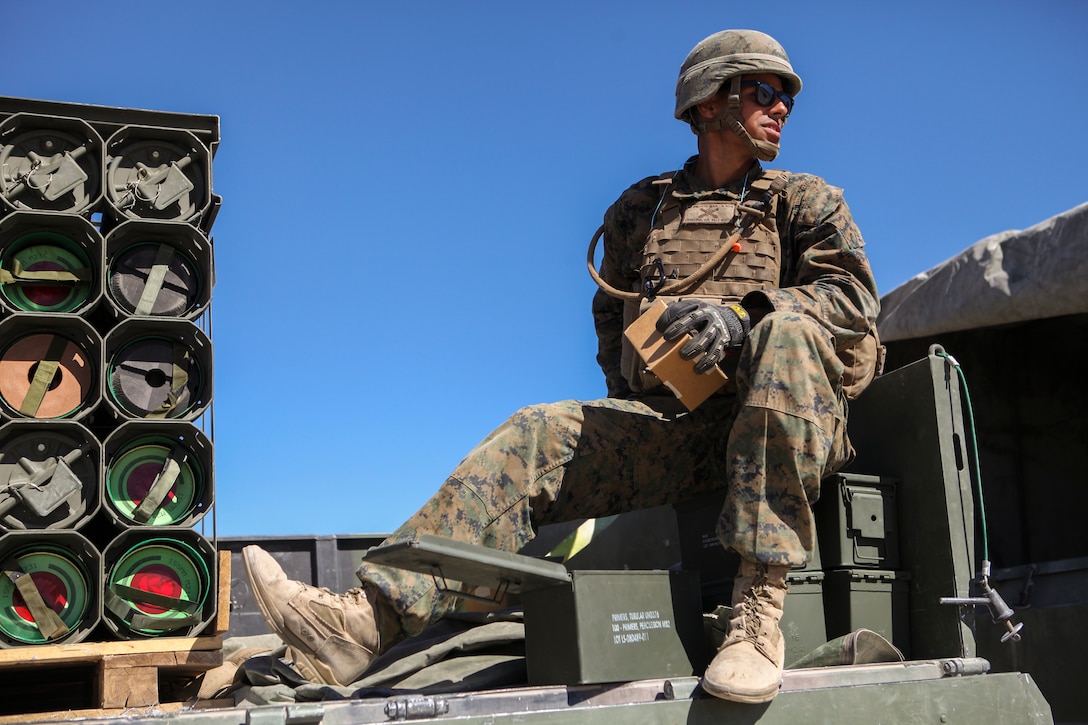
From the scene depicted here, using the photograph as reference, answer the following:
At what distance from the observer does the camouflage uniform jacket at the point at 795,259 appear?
3.38 metres

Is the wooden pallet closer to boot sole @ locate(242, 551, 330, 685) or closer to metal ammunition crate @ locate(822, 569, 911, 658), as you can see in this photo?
boot sole @ locate(242, 551, 330, 685)

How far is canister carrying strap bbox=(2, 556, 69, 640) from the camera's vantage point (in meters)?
3.57

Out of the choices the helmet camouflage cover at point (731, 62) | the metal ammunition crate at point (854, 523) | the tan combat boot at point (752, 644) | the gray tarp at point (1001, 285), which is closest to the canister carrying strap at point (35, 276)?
the helmet camouflage cover at point (731, 62)

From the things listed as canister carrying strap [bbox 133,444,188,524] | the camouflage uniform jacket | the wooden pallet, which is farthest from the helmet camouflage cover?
the wooden pallet

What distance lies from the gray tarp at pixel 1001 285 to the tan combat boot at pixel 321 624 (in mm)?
3909

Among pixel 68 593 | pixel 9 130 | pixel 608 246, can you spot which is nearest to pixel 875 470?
pixel 608 246

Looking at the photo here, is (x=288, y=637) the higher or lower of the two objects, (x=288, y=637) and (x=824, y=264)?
the lower

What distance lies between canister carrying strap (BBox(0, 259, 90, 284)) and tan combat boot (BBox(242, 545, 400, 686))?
1356mm

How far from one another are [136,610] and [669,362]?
1846 millimetres

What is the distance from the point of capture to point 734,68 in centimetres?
367

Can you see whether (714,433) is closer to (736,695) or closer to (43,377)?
(736,695)

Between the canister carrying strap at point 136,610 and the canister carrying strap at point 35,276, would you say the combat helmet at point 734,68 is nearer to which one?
the canister carrying strap at point 35,276

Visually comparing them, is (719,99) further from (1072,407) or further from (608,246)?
(1072,407)

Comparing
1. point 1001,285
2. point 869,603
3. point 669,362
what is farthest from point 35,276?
point 1001,285
